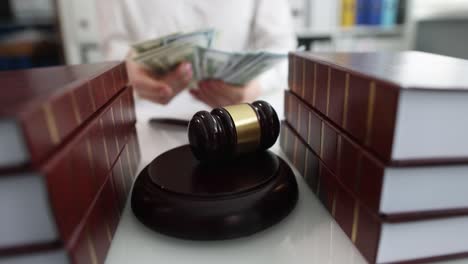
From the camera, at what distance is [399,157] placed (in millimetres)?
261

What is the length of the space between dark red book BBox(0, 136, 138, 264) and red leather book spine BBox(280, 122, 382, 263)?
0.22 meters

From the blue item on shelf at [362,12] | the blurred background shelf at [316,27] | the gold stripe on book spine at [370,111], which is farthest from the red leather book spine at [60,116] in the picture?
the blue item on shelf at [362,12]

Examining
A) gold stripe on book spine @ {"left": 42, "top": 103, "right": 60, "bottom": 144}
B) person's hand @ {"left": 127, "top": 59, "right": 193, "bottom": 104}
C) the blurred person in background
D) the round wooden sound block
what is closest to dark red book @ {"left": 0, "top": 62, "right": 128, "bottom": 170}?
gold stripe on book spine @ {"left": 42, "top": 103, "right": 60, "bottom": 144}

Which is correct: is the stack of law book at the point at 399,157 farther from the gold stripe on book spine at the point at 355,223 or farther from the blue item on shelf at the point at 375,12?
the blue item on shelf at the point at 375,12

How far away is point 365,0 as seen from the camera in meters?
2.02

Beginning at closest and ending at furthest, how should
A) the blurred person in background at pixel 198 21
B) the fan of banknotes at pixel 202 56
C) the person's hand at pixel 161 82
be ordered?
the fan of banknotes at pixel 202 56, the person's hand at pixel 161 82, the blurred person in background at pixel 198 21

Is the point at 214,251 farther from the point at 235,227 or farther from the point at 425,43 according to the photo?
the point at 425,43

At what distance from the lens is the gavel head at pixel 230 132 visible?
382mm

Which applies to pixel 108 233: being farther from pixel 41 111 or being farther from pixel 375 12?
pixel 375 12

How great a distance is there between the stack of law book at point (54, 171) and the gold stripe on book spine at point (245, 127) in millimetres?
140

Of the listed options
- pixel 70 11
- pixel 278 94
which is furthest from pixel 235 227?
pixel 70 11

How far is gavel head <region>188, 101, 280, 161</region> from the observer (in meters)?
0.38

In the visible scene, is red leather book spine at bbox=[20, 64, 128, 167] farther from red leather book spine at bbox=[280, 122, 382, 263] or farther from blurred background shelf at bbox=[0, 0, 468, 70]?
blurred background shelf at bbox=[0, 0, 468, 70]

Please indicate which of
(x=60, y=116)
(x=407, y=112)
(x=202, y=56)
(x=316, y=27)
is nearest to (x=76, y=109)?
(x=60, y=116)
